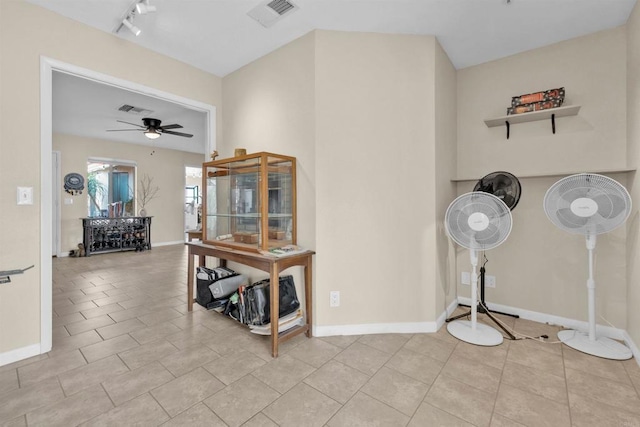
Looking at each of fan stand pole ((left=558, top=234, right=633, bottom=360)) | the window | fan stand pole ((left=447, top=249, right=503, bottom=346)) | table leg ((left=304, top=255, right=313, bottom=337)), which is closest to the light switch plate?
table leg ((left=304, top=255, right=313, bottom=337))

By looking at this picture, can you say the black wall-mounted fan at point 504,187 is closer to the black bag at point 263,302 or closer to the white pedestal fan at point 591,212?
the white pedestal fan at point 591,212

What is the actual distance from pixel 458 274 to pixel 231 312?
7.80ft

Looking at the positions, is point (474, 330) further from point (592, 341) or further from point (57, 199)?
point (57, 199)

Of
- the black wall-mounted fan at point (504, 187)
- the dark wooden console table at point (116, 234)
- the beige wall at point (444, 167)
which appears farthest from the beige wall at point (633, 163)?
the dark wooden console table at point (116, 234)

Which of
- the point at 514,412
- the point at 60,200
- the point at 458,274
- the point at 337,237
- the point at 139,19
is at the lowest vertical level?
the point at 514,412

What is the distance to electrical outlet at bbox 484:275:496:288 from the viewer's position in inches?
118

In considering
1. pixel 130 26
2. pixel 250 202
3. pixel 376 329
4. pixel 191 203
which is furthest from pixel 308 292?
pixel 191 203

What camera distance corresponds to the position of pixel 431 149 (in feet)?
8.39

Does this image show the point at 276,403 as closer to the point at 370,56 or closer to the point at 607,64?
the point at 370,56

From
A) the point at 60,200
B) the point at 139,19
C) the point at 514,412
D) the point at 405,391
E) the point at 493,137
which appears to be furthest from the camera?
the point at 60,200

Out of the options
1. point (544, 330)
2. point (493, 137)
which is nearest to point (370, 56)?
point (493, 137)

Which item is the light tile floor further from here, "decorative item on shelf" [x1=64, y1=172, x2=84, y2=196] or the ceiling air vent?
"decorative item on shelf" [x1=64, y1=172, x2=84, y2=196]

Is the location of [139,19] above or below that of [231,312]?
above

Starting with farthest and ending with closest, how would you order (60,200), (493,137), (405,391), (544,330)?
(60,200) → (493,137) → (544,330) → (405,391)
